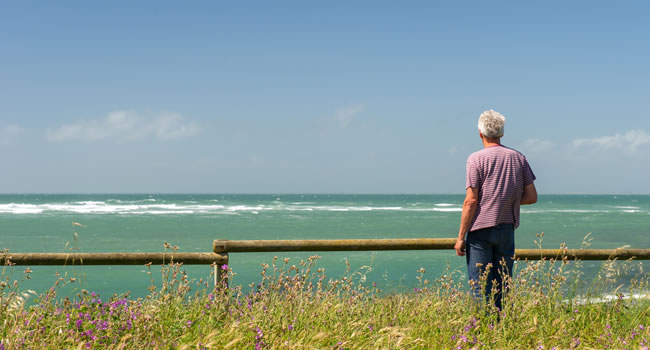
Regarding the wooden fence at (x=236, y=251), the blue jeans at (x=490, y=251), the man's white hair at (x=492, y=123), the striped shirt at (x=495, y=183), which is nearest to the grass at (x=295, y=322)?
the blue jeans at (x=490, y=251)

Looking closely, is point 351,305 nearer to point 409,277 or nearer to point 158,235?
point 409,277

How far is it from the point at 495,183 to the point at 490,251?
544 millimetres

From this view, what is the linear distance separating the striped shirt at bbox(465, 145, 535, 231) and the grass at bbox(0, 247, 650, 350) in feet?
1.70

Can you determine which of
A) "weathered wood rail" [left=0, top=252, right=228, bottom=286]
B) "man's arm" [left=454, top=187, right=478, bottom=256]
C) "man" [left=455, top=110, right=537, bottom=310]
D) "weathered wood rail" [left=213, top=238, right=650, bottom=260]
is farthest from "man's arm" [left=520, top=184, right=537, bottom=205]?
"weathered wood rail" [left=0, top=252, right=228, bottom=286]

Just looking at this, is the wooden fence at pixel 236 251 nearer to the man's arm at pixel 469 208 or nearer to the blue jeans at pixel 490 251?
the blue jeans at pixel 490 251

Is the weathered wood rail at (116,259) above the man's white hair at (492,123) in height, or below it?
below

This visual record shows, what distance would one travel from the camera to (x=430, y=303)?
458 centimetres

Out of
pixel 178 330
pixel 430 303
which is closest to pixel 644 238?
pixel 430 303

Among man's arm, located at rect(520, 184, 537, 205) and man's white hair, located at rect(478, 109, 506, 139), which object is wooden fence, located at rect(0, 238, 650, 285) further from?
man's white hair, located at rect(478, 109, 506, 139)

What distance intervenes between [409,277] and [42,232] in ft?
68.9

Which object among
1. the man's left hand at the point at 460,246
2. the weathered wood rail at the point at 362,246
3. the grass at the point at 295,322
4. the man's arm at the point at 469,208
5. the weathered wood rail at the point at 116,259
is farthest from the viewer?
the weathered wood rail at the point at 362,246

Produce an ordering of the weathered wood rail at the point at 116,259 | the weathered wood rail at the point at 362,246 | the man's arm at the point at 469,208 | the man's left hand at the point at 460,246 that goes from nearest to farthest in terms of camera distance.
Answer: the man's arm at the point at 469,208 → the man's left hand at the point at 460,246 → the weathered wood rail at the point at 116,259 → the weathered wood rail at the point at 362,246

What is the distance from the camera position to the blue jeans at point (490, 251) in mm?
4184

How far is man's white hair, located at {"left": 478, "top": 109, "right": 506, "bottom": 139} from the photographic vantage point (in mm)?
4215
